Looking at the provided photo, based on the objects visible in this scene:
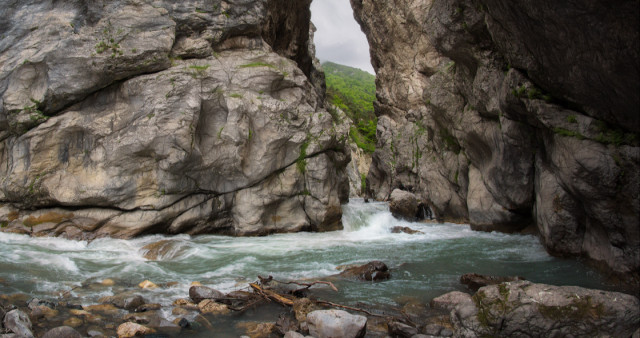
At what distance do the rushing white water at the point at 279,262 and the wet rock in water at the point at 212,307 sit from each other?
0.85m

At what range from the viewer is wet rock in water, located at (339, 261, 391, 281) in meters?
10.5

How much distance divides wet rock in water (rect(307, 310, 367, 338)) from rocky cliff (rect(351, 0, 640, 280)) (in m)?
6.15

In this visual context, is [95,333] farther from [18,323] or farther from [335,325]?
[335,325]

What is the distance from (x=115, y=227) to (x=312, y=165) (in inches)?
340

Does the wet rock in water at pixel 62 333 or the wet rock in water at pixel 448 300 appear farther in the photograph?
the wet rock in water at pixel 448 300

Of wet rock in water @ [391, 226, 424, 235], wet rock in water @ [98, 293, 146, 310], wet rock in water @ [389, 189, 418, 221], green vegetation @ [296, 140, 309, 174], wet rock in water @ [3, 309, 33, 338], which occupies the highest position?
green vegetation @ [296, 140, 309, 174]

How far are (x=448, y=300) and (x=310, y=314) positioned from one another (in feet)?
10.2

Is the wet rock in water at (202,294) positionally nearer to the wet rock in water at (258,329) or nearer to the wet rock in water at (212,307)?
the wet rock in water at (212,307)

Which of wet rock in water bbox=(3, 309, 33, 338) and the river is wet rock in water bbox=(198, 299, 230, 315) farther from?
wet rock in water bbox=(3, 309, 33, 338)

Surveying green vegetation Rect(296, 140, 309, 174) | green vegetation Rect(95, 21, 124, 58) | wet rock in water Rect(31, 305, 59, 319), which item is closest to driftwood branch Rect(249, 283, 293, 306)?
wet rock in water Rect(31, 305, 59, 319)

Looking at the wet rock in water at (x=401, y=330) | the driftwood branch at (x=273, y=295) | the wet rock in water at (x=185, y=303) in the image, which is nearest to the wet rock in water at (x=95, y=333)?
the wet rock in water at (x=185, y=303)

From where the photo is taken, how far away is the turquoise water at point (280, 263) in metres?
9.45

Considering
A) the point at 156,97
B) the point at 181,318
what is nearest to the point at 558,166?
the point at 181,318

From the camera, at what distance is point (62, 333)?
6.27 meters
